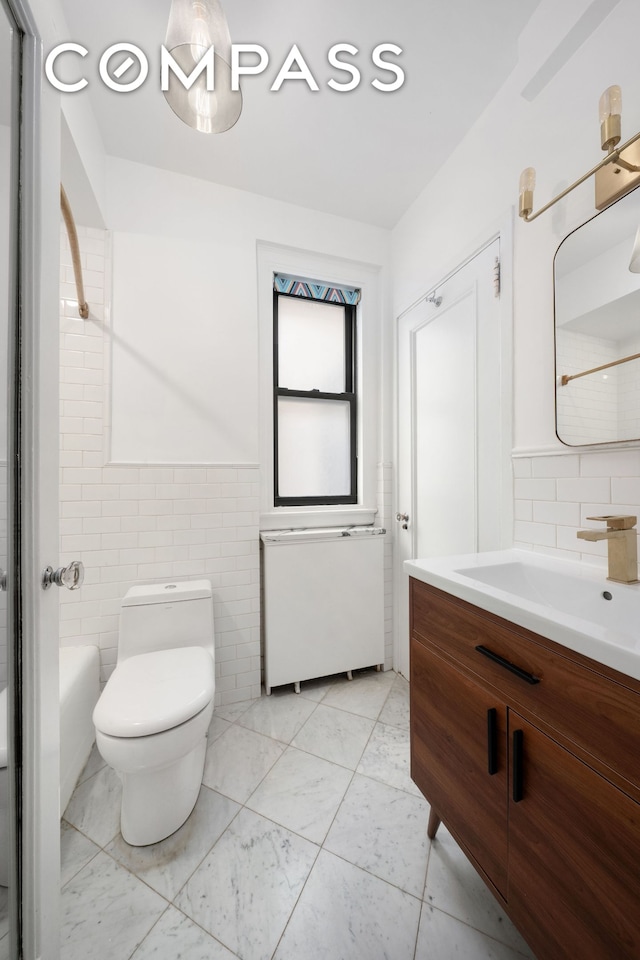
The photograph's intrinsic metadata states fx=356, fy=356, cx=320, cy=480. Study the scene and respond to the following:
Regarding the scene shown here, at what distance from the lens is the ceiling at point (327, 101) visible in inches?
47.0

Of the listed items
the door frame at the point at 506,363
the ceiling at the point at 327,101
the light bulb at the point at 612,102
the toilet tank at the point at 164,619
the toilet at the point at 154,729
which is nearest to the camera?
the light bulb at the point at 612,102

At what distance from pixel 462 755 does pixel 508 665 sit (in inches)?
13.4

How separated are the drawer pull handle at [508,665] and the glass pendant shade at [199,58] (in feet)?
5.25

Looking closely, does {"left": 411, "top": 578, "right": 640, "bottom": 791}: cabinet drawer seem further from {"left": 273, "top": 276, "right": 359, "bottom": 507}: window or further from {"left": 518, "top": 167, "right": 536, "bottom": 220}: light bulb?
{"left": 273, "top": 276, "right": 359, "bottom": 507}: window

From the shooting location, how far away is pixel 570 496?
1.13 metres

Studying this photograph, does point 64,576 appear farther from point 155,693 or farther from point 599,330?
point 599,330

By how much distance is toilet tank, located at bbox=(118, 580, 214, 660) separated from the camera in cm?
154

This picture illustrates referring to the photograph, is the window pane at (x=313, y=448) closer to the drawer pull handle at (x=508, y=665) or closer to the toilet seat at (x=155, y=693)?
the toilet seat at (x=155, y=693)

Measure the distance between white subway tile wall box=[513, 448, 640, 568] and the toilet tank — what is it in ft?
4.49

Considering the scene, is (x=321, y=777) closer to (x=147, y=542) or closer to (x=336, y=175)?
(x=147, y=542)

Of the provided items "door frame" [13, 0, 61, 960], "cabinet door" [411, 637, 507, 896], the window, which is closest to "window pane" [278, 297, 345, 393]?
the window

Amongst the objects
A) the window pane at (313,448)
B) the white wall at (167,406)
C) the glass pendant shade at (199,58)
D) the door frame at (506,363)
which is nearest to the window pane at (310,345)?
the window pane at (313,448)

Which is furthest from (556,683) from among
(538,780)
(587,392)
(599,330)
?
(599,330)

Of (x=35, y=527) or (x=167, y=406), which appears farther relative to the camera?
(x=167, y=406)
